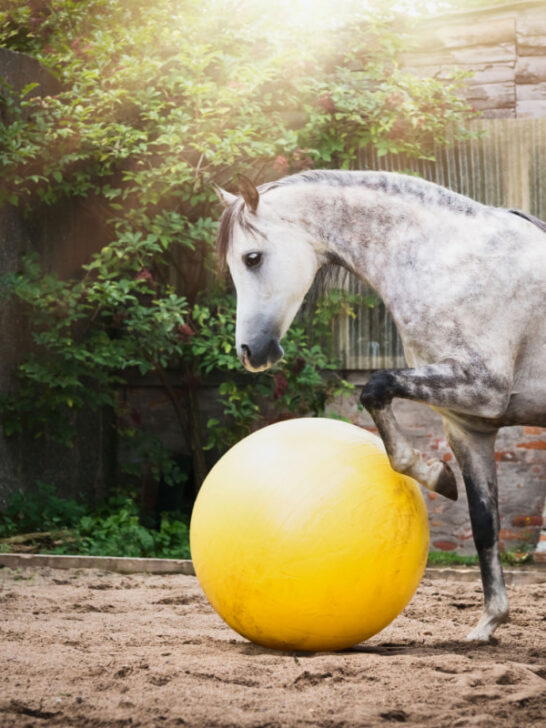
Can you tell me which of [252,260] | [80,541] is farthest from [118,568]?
[252,260]

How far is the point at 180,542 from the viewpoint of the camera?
7000mm

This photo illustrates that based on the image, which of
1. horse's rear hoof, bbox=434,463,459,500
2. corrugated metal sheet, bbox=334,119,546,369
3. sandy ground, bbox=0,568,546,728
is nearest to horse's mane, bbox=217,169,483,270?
horse's rear hoof, bbox=434,463,459,500

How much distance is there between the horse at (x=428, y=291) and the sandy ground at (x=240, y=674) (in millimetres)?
584

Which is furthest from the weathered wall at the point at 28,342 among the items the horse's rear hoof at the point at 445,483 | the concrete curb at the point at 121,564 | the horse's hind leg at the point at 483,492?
the horse's rear hoof at the point at 445,483

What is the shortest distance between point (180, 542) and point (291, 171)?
3305 mm

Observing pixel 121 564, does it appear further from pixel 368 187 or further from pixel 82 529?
pixel 368 187

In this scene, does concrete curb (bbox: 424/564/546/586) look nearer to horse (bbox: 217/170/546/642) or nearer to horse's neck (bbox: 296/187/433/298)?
horse (bbox: 217/170/546/642)

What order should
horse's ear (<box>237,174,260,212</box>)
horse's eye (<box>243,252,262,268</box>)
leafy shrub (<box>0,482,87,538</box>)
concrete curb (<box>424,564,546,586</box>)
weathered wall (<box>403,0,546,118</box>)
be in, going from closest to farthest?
horse's ear (<box>237,174,260,212</box>)
horse's eye (<box>243,252,262,268</box>)
concrete curb (<box>424,564,546,586</box>)
leafy shrub (<box>0,482,87,538</box>)
weathered wall (<box>403,0,546,118</box>)

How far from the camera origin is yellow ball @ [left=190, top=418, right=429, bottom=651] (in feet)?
10.4

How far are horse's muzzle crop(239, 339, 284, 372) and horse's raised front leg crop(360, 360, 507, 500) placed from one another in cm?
44

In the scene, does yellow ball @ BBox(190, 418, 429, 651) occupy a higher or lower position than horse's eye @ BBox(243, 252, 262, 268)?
lower

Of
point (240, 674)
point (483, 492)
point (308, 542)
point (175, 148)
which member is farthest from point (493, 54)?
point (240, 674)

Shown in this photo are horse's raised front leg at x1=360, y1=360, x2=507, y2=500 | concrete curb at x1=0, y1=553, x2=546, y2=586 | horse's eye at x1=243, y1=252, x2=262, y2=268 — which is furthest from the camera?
concrete curb at x1=0, y1=553, x2=546, y2=586

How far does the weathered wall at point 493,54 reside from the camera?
25.0 ft
